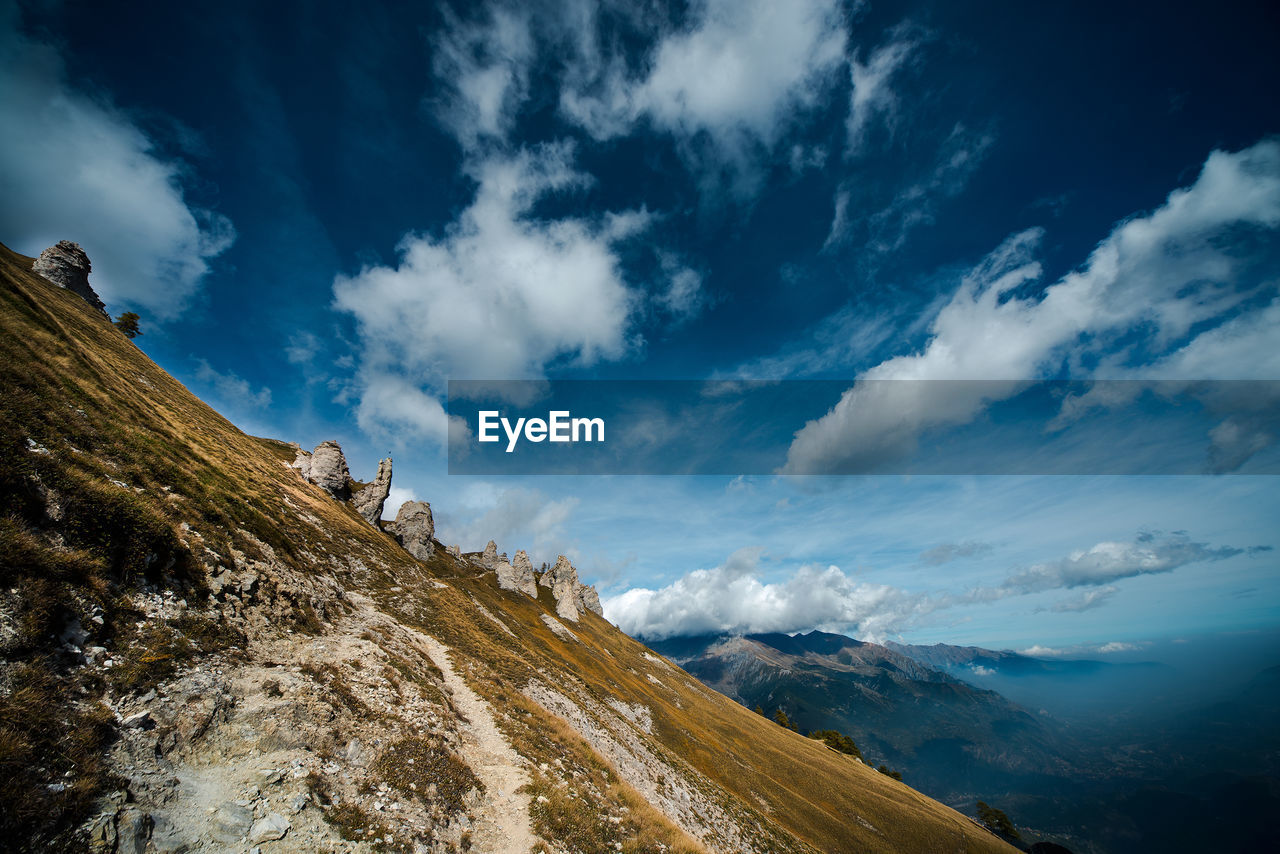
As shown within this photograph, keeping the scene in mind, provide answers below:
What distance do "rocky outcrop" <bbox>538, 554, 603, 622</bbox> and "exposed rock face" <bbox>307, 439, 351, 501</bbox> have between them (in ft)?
197

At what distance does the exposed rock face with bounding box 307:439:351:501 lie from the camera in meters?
72.6

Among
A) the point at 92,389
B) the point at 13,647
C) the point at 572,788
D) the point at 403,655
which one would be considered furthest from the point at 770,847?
the point at 92,389

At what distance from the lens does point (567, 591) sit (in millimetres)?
117375

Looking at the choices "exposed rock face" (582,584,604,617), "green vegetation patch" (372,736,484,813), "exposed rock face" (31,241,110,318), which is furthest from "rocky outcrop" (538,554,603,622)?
"exposed rock face" (31,241,110,318)

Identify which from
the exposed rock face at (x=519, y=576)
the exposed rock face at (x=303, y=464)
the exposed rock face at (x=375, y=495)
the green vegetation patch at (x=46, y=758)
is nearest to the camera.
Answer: the green vegetation patch at (x=46, y=758)

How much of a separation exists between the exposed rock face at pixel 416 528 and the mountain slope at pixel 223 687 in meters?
53.4

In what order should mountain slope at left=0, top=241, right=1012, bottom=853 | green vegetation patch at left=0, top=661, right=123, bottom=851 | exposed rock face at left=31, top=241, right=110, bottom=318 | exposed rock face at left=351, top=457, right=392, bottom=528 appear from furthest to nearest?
exposed rock face at left=351, top=457, right=392, bottom=528 < exposed rock face at left=31, top=241, right=110, bottom=318 < mountain slope at left=0, top=241, right=1012, bottom=853 < green vegetation patch at left=0, top=661, right=123, bottom=851

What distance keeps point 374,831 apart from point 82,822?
25.5ft

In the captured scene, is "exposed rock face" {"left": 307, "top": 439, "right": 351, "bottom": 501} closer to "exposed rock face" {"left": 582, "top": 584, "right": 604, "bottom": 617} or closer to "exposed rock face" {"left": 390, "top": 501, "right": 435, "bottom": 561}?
"exposed rock face" {"left": 390, "top": 501, "right": 435, "bottom": 561}

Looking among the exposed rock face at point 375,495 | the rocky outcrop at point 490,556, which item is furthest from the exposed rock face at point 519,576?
the exposed rock face at point 375,495

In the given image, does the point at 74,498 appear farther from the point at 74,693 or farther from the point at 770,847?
the point at 770,847

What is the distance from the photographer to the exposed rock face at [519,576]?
10719cm

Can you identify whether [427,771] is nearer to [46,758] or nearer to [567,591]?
[46,758]

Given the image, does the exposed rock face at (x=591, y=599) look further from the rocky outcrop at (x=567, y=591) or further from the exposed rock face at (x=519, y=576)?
the exposed rock face at (x=519, y=576)
